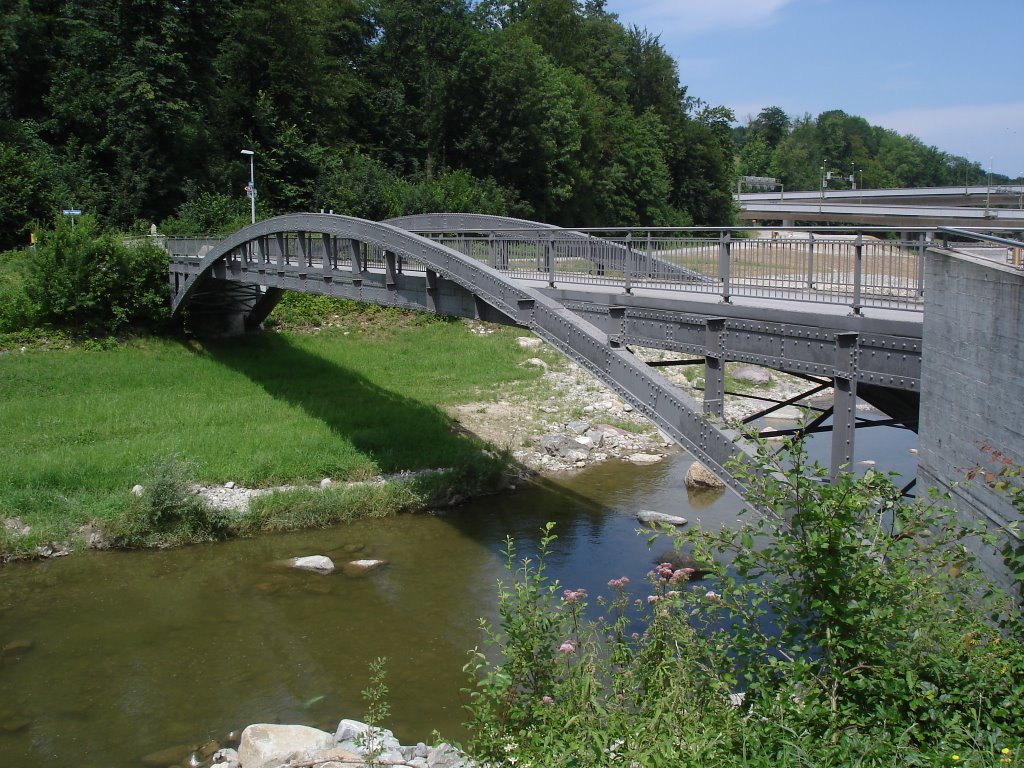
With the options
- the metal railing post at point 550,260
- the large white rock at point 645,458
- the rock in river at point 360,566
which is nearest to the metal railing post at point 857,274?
the metal railing post at point 550,260

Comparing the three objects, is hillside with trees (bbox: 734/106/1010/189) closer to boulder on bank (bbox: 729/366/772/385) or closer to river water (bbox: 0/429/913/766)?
boulder on bank (bbox: 729/366/772/385)

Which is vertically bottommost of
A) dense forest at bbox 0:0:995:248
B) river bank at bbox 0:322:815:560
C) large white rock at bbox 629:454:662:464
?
large white rock at bbox 629:454:662:464

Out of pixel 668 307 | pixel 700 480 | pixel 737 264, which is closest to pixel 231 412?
pixel 700 480

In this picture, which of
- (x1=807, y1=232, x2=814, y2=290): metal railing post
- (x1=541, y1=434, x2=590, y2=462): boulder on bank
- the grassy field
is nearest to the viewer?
(x1=807, y1=232, x2=814, y2=290): metal railing post

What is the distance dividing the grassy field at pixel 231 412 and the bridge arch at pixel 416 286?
2.94 meters

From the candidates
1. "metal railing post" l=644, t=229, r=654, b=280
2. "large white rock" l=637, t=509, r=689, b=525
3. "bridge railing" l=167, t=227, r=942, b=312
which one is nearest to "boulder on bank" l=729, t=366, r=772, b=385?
"large white rock" l=637, t=509, r=689, b=525

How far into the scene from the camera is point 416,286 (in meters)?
18.3

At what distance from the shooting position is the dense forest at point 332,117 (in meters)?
40.8

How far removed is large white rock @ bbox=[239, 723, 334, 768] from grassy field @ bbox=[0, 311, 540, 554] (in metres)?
8.54

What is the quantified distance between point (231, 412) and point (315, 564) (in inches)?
349

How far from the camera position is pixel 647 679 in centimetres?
673

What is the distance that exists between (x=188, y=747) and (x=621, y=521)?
31.7 feet

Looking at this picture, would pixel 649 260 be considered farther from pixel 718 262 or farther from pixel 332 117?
pixel 332 117

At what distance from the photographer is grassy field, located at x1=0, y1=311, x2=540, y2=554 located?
742 inches
